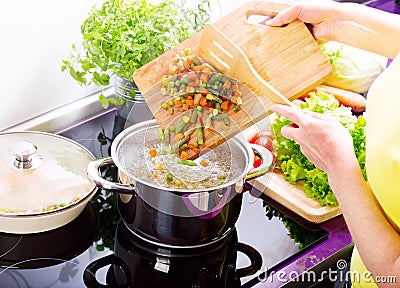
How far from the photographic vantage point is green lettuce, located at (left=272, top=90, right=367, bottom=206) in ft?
4.88

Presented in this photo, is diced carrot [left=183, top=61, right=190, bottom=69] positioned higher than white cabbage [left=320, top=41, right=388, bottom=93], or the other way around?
diced carrot [left=183, top=61, right=190, bottom=69]

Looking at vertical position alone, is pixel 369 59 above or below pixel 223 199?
below

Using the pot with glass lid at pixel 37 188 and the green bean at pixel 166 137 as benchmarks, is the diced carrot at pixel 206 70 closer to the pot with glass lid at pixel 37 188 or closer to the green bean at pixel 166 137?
the green bean at pixel 166 137

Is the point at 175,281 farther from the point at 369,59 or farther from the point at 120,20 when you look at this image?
the point at 369,59

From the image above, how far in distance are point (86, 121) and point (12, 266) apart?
53cm

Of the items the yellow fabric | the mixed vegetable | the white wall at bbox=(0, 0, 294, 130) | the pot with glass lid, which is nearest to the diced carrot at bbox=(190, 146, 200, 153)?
the mixed vegetable

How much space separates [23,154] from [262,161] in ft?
→ 1.58

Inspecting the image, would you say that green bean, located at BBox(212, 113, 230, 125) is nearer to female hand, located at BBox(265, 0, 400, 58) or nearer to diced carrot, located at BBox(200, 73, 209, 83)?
diced carrot, located at BBox(200, 73, 209, 83)

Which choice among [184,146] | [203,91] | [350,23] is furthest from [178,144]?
[350,23]

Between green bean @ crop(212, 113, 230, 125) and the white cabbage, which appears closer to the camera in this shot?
green bean @ crop(212, 113, 230, 125)

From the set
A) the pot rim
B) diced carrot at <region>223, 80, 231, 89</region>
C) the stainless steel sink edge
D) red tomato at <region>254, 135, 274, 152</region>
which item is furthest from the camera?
the stainless steel sink edge

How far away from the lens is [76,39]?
1.64 meters

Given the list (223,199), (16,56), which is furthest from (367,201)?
(16,56)

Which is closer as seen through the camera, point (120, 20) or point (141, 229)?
point (141, 229)
